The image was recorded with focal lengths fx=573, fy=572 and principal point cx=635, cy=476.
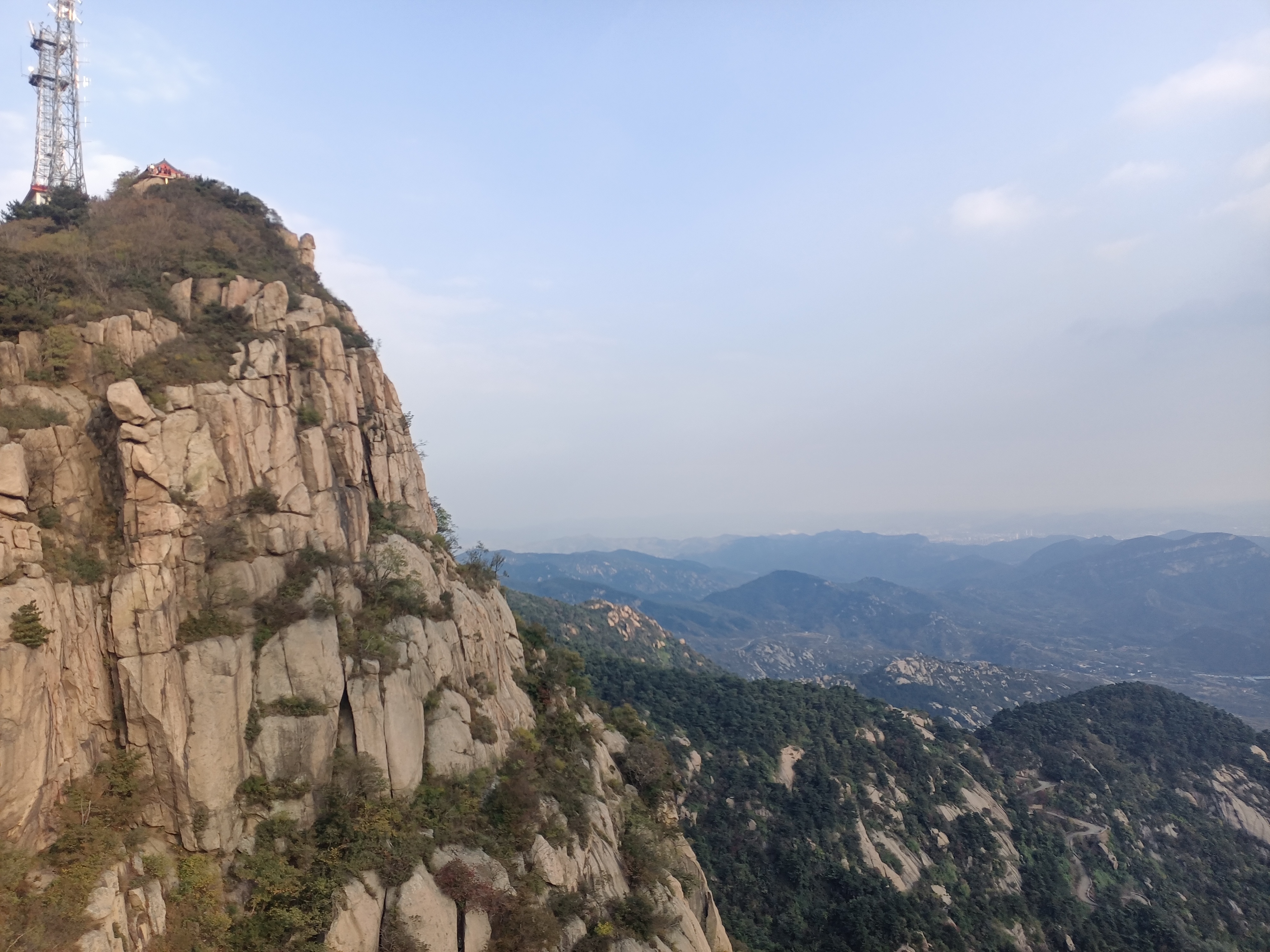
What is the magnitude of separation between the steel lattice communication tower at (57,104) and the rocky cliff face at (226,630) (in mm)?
25010

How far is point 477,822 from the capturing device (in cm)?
2181

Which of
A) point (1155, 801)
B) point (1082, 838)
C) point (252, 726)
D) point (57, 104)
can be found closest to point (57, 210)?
point (57, 104)

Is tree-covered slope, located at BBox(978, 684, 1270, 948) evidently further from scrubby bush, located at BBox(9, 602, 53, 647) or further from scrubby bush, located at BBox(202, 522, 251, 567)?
scrubby bush, located at BBox(9, 602, 53, 647)

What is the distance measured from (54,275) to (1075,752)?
11004 centimetres

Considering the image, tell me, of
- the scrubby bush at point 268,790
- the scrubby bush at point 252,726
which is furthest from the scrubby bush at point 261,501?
the scrubby bush at point 268,790

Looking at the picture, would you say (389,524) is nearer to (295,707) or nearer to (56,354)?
(295,707)

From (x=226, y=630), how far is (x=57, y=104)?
141 ft

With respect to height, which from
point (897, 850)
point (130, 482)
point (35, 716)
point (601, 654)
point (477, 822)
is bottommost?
point (897, 850)

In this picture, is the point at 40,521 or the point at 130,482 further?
the point at 130,482

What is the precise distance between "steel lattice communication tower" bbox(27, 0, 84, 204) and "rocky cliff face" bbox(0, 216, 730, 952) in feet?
82.1

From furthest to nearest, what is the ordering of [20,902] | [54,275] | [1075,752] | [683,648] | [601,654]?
[683,648]
[601,654]
[1075,752]
[54,275]
[20,902]

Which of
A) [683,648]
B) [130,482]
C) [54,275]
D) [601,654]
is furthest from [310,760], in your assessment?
[683,648]

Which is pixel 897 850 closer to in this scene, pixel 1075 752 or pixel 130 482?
pixel 1075 752

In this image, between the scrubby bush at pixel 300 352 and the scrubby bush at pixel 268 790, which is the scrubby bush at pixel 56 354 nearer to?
the scrubby bush at pixel 300 352
